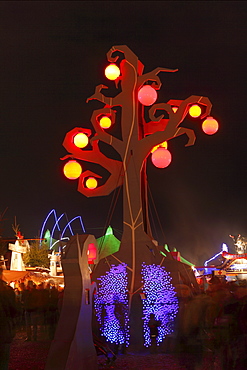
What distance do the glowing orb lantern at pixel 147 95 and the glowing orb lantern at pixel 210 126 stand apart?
143cm

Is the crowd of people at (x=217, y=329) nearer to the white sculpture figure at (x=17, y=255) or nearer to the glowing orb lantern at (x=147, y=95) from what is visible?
the glowing orb lantern at (x=147, y=95)

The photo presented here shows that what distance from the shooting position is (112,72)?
407 inches

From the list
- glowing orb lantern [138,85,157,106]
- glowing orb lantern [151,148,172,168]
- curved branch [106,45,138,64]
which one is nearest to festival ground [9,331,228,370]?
glowing orb lantern [151,148,172,168]

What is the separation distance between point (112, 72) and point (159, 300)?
579cm

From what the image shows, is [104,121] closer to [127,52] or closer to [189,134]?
[127,52]

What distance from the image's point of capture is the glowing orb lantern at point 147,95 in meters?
9.73

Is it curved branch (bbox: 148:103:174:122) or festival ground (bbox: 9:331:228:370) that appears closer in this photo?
festival ground (bbox: 9:331:228:370)

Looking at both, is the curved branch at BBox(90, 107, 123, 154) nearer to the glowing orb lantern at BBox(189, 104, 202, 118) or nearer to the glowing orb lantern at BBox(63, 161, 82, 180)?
the glowing orb lantern at BBox(63, 161, 82, 180)

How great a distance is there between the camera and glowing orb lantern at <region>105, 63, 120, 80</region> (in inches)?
407

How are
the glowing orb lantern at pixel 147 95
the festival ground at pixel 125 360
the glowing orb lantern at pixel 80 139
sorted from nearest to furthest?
the festival ground at pixel 125 360, the glowing orb lantern at pixel 147 95, the glowing orb lantern at pixel 80 139

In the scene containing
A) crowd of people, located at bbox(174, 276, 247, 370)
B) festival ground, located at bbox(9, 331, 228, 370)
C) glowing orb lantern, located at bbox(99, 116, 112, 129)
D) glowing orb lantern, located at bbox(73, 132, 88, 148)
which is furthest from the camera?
glowing orb lantern, located at bbox(99, 116, 112, 129)

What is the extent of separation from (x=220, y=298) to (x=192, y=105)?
4750 millimetres

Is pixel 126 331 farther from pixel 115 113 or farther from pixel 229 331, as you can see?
pixel 115 113

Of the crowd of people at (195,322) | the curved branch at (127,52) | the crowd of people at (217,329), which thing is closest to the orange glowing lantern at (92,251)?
the crowd of people at (195,322)
